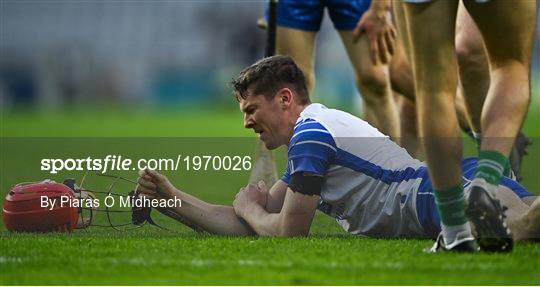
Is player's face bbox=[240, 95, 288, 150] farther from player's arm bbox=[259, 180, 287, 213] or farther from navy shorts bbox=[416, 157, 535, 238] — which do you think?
navy shorts bbox=[416, 157, 535, 238]

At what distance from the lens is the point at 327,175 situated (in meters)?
5.60

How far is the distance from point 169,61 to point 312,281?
22.6 m

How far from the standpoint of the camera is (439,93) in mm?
4668

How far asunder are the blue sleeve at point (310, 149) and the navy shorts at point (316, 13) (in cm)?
227

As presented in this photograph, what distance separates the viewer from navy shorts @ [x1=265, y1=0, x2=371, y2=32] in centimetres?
770

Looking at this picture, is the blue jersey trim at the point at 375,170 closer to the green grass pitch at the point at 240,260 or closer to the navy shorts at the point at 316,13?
the green grass pitch at the point at 240,260

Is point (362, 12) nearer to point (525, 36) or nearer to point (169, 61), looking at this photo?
point (525, 36)

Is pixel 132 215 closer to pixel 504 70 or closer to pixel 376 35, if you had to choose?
pixel 504 70

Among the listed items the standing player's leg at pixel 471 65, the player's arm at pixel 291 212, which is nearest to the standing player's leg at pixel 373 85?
the standing player's leg at pixel 471 65

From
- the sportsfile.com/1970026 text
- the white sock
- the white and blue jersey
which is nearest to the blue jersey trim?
the white and blue jersey

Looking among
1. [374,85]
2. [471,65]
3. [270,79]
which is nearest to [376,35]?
[374,85]

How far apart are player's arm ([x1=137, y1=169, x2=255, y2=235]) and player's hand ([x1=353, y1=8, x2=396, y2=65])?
2.29 metres

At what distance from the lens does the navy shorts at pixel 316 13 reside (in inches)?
303

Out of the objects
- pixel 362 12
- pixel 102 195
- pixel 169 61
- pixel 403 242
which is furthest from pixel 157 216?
pixel 169 61
